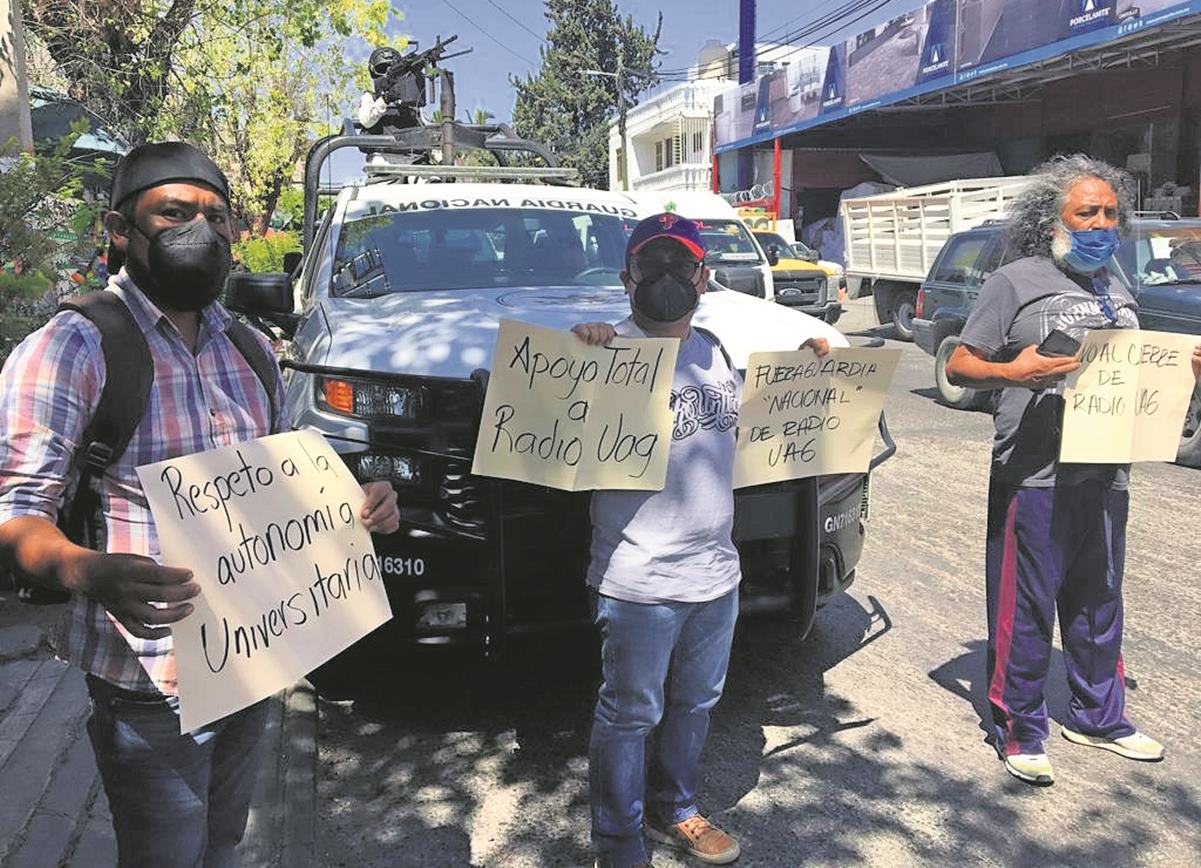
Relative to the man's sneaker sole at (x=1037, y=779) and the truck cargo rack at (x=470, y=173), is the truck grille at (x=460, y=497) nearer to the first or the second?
the man's sneaker sole at (x=1037, y=779)

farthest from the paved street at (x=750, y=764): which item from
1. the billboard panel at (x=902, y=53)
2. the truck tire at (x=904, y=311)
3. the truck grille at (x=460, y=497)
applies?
the billboard panel at (x=902, y=53)

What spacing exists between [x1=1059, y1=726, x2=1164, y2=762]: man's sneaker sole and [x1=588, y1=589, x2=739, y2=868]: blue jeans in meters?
1.65

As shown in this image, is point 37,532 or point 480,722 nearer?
point 37,532

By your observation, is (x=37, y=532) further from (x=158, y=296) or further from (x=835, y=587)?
(x=835, y=587)

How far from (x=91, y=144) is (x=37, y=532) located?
32.3 ft

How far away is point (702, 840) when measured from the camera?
2994 mm

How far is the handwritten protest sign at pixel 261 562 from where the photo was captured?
1.80m

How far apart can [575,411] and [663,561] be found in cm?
46

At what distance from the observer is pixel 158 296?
192cm

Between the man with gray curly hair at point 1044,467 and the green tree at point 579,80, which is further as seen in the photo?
the green tree at point 579,80

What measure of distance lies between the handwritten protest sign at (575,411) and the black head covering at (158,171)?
932mm

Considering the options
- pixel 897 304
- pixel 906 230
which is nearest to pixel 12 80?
pixel 906 230

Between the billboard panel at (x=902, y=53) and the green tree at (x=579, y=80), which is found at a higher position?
the green tree at (x=579, y=80)

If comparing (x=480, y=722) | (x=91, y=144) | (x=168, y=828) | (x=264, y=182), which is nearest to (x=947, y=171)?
(x=264, y=182)
